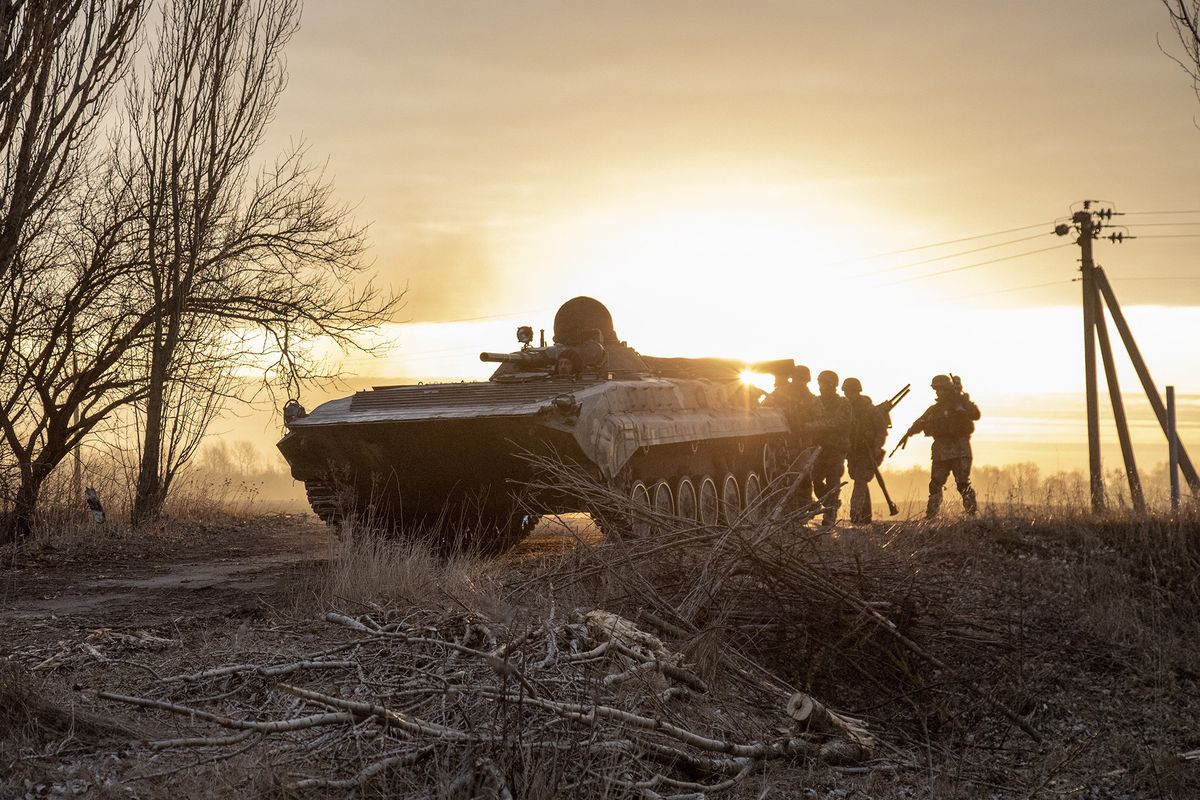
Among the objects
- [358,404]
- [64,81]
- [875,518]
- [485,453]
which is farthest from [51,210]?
[875,518]

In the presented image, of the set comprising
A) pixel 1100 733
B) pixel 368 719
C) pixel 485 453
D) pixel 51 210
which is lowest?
pixel 1100 733

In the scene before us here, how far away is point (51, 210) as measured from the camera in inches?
547

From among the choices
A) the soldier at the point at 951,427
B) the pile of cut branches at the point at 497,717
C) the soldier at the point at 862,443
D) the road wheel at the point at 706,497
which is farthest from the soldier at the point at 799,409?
the pile of cut branches at the point at 497,717

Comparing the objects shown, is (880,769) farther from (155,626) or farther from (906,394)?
(906,394)

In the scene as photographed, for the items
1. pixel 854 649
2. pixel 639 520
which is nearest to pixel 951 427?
pixel 639 520

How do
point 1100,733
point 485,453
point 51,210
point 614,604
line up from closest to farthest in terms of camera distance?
point 1100,733 < point 614,604 < point 485,453 < point 51,210

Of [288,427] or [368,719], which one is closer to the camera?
[368,719]

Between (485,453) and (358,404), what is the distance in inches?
65.8

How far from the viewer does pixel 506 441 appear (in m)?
11.2

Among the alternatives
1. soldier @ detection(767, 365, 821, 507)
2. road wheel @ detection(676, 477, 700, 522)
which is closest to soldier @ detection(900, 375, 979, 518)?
soldier @ detection(767, 365, 821, 507)

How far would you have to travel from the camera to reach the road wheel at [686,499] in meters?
13.7

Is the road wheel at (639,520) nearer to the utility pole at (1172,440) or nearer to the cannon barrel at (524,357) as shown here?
the cannon barrel at (524,357)

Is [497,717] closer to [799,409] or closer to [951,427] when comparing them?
[951,427]

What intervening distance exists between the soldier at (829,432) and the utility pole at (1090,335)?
136 inches
